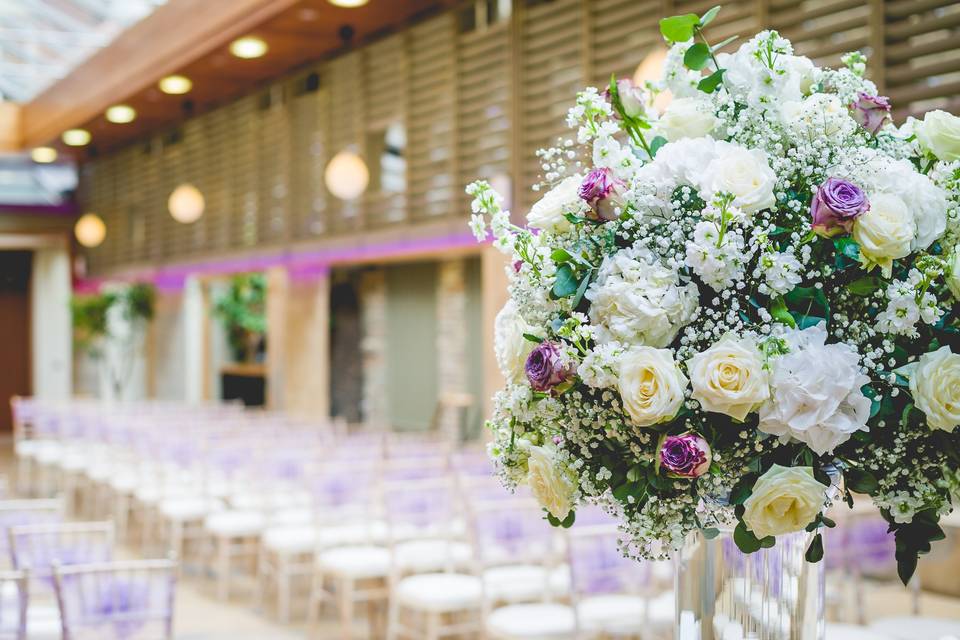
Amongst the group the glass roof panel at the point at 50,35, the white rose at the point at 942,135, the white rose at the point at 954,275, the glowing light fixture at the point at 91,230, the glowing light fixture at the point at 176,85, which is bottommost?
the white rose at the point at 954,275

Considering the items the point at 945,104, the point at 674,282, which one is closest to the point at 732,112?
the point at 674,282

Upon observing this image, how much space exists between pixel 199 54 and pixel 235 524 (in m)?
4.24

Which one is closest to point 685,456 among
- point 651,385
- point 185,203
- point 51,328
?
point 651,385

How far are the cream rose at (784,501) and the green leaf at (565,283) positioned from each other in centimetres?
36

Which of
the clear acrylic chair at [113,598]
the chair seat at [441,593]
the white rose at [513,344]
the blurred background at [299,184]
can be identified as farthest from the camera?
the blurred background at [299,184]

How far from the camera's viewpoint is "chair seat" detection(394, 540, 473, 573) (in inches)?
207

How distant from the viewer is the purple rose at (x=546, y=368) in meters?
1.54

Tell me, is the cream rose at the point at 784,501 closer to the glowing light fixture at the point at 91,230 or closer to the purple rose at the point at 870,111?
the purple rose at the point at 870,111

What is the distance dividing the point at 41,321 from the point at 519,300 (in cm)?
1819

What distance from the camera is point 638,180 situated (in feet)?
5.31

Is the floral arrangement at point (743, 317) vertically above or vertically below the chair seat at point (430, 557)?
above

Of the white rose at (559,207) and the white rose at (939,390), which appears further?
the white rose at (559,207)

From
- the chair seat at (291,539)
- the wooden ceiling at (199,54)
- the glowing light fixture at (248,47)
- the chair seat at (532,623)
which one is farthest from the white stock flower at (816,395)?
the glowing light fixture at (248,47)

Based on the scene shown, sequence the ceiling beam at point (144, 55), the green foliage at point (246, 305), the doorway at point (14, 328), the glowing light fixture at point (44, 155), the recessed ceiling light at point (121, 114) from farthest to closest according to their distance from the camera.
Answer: the doorway at point (14, 328), the glowing light fixture at point (44, 155), the green foliage at point (246, 305), the recessed ceiling light at point (121, 114), the ceiling beam at point (144, 55)
